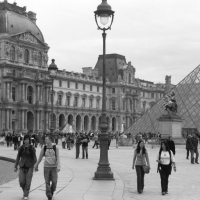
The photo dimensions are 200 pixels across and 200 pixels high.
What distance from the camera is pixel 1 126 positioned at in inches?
2606

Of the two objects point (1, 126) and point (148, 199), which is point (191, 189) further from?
point (1, 126)

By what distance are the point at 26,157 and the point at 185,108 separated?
3605 cm

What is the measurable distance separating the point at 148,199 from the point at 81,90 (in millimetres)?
79503

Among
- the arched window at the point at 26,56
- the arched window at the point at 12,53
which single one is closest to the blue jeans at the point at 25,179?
the arched window at the point at 12,53

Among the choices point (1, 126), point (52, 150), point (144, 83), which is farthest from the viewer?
point (144, 83)

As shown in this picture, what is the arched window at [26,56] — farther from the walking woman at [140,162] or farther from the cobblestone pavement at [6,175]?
the walking woman at [140,162]

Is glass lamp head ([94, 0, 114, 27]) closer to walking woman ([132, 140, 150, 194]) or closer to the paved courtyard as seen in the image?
walking woman ([132, 140, 150, 194])

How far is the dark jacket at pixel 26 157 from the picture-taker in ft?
30.9

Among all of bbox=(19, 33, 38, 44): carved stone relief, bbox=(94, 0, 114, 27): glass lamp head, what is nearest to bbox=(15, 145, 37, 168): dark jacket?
bbox=(94, 0, 114, 27): glass lamp head

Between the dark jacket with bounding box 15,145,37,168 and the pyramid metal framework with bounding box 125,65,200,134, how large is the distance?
34571 millimetres

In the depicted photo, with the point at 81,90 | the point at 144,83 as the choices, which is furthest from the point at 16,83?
the point at 144,83

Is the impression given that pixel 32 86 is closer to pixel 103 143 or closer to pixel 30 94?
pixel 30 94

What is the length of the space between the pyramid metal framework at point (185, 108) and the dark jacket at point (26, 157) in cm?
3457

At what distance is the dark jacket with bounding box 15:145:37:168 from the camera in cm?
943
